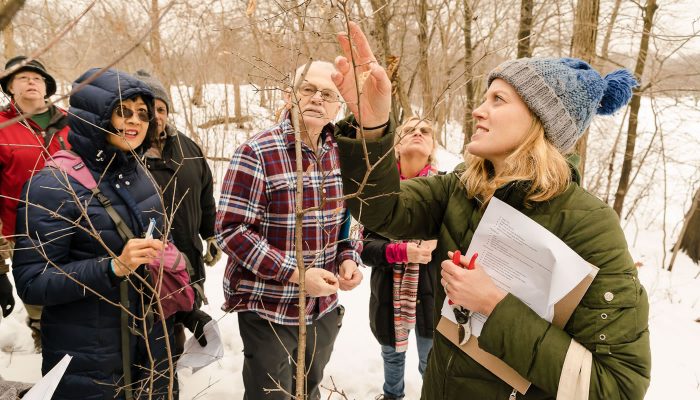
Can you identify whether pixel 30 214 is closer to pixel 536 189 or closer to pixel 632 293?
pixel 536 189

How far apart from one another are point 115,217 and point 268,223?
62 centimetres

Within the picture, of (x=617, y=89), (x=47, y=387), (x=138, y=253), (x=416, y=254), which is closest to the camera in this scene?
(x=47, y=387)

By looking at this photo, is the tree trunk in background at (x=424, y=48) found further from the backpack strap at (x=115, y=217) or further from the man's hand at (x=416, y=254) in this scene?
the backpack strap at (x=115, y=217)

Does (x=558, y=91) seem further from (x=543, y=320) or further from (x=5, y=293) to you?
(x=5, y=293)

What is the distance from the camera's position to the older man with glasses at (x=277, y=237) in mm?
1756

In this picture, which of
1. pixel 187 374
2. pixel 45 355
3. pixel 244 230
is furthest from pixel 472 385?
→ pixel 187 374

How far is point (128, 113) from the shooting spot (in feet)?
6.01

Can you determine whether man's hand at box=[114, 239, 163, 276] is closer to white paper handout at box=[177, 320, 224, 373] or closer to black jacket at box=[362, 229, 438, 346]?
white paper handout at box=[177, 320, 224, 373]

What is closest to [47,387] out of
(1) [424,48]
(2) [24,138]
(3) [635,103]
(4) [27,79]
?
(2) [24,138]

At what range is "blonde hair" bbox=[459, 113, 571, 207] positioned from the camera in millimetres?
1184

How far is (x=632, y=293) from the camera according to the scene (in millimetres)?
1069

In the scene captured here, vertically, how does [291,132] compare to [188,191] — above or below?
above

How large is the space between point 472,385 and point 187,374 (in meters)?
2.38

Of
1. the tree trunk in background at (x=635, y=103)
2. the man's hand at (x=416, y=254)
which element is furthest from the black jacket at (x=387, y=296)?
the tree trunk in background at (x=635, y=103)
